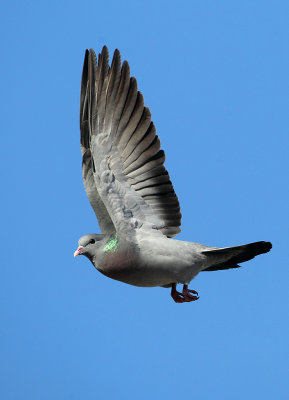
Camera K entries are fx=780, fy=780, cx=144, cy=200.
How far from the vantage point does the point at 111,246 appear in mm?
7742

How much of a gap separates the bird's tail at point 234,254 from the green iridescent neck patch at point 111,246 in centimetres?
89

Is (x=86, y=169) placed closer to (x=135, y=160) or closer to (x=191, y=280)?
(x=135, y=160)

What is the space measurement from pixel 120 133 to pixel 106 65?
0.71 meters

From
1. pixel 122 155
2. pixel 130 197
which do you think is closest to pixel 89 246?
pixel 130 197

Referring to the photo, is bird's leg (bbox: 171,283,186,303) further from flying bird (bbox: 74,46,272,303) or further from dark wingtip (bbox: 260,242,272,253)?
dark wingtip (bbox: 260,242,272,253)

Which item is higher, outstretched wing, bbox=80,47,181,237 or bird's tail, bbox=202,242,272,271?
outstretched wing, bbox=80,47,181,237

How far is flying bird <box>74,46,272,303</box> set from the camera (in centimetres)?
767

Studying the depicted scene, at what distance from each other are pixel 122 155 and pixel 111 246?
0.98 metres

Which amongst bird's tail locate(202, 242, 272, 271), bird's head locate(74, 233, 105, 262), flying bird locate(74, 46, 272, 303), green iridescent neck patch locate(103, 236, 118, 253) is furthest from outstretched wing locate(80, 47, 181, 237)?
bird's tail locate(202, 242, 272, 271)

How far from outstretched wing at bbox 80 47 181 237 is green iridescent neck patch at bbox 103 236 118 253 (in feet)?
0.46

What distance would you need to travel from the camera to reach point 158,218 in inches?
320

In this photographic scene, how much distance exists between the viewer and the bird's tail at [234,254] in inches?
304

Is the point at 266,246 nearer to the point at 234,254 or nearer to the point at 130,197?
the point at 234,254

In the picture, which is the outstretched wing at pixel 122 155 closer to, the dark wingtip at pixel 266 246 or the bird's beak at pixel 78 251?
the bird's beak at pixel 78 251
